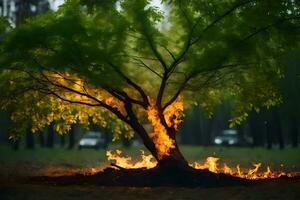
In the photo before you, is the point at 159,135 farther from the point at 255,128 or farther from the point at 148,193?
the point at 255,128

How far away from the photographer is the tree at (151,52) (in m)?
15.1

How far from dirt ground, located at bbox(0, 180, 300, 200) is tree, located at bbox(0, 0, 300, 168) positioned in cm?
301

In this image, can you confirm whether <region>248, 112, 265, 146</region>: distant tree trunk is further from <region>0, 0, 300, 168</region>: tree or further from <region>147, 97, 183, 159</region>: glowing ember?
<region>147, 97, 183, 159</region>: glowing ember

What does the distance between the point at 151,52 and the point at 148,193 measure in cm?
469

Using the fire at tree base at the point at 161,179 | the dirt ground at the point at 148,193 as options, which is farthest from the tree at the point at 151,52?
the dirt ground at the point at 148,193

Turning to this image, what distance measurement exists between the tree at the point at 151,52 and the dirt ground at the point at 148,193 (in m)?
3.01

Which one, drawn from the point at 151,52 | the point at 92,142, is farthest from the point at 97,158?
the point at 92,142

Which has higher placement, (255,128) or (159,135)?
(255,128)

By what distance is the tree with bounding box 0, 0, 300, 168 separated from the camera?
15.1 metres

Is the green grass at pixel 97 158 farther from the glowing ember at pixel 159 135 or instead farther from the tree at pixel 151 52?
the glowing ember at pixel 159 135

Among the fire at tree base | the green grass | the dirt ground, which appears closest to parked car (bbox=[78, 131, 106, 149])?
the green grass

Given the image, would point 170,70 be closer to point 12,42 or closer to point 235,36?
point 235,36

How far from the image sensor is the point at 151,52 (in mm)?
15875

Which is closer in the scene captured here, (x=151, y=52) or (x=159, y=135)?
(x=151, y=52)
